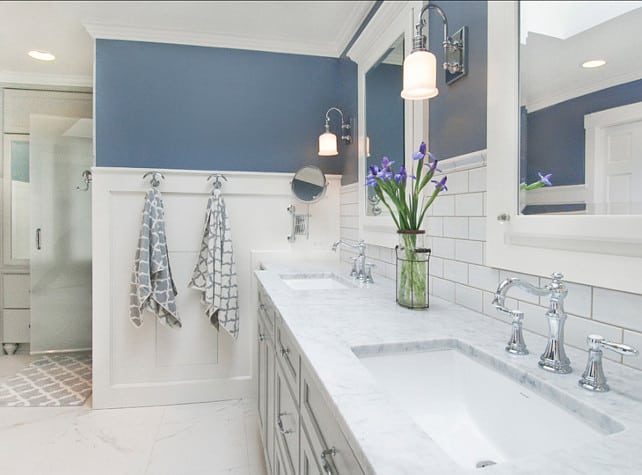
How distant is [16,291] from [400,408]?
13.1 feet

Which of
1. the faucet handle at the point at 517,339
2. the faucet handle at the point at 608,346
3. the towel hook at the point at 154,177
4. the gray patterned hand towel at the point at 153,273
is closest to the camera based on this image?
the faucet handle at the point at 608,346

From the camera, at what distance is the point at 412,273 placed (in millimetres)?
1346

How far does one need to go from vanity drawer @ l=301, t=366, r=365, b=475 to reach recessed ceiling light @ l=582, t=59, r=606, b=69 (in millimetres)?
902

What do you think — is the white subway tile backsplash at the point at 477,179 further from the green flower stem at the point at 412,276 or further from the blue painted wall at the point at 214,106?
the blue painted wall at the point at 214,106

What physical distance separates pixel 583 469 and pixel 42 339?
13.3 ft

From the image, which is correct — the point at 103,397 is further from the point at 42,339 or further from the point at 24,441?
the point at 42,339

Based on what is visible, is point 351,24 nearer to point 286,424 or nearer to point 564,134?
point 564,134

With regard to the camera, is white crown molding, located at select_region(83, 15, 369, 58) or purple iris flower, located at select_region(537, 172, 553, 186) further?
white crown molding, located at select_region(83, 15, 369, 58)

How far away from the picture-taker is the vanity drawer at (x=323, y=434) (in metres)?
0.66

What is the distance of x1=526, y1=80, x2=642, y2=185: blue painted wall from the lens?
0.87 m

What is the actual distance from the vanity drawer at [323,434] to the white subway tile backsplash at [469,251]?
2.16 feet

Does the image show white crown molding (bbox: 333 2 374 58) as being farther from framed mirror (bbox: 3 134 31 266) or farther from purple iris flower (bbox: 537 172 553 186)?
framed mirror (bbox: 3 134 31 266)

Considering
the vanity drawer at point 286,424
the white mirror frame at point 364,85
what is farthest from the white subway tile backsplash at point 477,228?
the vanity drawer at point 286,424

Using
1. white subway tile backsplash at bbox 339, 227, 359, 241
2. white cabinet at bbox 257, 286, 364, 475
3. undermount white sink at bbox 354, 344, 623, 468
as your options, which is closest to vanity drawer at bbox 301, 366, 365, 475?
white cabinet at bbox 257, 286, 364, 475
